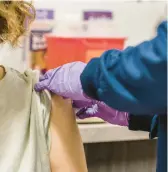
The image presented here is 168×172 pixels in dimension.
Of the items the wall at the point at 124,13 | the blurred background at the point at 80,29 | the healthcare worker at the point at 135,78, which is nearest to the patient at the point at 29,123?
A: the healthcare worker at the point at 135,78

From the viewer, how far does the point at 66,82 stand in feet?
2.81

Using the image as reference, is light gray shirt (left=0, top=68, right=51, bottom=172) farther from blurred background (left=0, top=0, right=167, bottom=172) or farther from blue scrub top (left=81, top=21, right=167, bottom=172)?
blurred background (left=0, top=0, right=167, bottom=172)

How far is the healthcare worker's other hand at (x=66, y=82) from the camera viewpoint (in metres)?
0.84

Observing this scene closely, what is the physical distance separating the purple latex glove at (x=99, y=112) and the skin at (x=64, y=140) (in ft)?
0.10

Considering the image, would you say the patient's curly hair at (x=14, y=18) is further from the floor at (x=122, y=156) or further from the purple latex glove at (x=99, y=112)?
the floor at (x=122, y=156)

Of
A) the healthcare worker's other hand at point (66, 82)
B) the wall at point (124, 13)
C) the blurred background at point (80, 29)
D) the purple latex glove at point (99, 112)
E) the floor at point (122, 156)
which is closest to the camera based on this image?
the healthcare worker's other hand at point (66, 82)

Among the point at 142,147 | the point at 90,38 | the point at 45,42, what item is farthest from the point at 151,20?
the point at 142,147

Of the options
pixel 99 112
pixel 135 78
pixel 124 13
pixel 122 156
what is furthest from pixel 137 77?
pixel 124 13

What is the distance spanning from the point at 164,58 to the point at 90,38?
1.47 metres

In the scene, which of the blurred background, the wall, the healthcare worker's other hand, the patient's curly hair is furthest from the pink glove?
the wall

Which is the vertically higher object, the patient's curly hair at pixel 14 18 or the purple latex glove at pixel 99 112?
the patient's curly hair at pixel 14 18

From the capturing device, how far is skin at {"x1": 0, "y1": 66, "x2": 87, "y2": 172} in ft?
3.01

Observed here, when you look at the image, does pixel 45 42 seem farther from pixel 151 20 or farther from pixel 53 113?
pixel 53 113

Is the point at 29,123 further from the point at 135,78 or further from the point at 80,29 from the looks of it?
the point at 80,29
